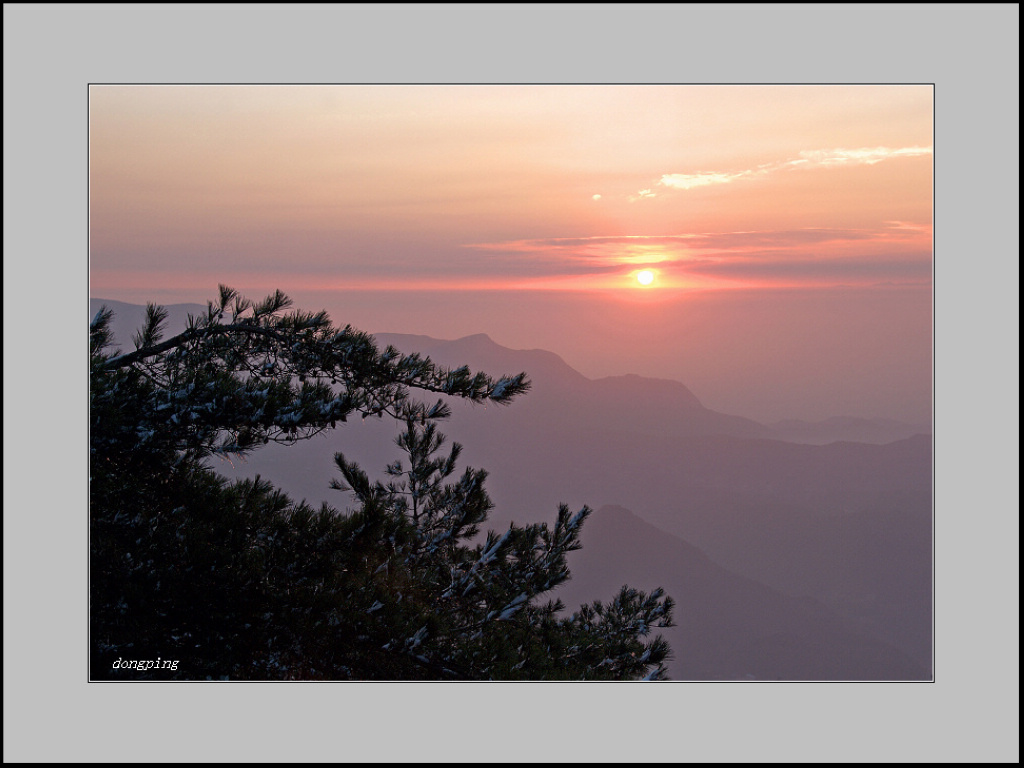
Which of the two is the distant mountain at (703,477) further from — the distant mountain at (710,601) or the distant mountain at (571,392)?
the distant mountain at (710,601)

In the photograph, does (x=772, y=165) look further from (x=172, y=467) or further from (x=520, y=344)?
(x=172, y=467)

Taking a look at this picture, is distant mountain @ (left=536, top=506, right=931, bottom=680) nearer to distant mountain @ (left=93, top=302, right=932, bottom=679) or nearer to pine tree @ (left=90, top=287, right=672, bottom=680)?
distant mountain @ (left=93, top=302, right=932, bottom=679)

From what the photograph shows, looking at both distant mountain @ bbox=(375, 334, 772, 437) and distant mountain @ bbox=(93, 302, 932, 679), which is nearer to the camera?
distant mountain @ bbox=(93, 302, 932, 679)

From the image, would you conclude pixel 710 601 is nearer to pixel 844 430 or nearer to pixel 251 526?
pixel 844 430

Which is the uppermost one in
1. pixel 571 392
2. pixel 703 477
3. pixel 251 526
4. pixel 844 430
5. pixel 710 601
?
pixel 571 392

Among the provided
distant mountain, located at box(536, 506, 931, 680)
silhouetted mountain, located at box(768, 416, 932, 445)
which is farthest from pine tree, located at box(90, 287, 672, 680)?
distant mountain, located at box(536, 506, 931, 680)

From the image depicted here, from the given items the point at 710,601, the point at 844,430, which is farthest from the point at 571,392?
the point at 710,601

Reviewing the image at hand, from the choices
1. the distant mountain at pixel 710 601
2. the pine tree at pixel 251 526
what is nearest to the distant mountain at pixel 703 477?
the pine tree at pixel 251 526
